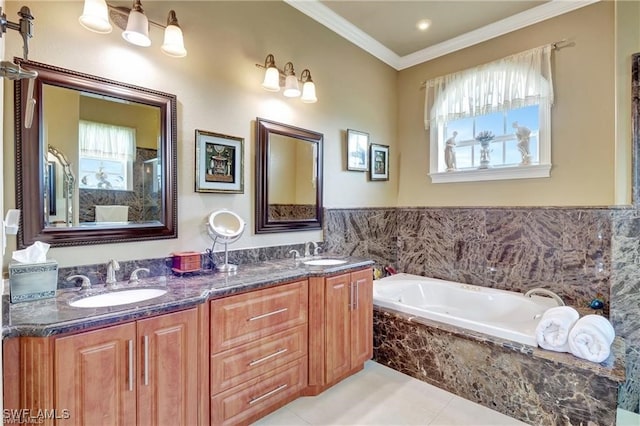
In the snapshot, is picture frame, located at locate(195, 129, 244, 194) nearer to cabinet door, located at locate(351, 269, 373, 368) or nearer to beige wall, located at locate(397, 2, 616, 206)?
cabinet door, located at locate(351, 269, 373, 368)

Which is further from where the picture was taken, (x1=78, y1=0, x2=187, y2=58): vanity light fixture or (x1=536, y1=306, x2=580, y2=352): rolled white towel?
(x1=536, y1=306, x2=580, y2=352): rolled white towel

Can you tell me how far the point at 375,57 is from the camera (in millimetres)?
3588

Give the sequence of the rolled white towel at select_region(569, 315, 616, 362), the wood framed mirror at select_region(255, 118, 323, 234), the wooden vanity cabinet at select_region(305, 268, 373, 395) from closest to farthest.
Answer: the rolled white towel at select_region(569, 315, 616, 362) < the wooden vanity cabinet at select_region(305, 268, 373, 395) < the wood framed mirror at select_region(255, 118, 323, 234)

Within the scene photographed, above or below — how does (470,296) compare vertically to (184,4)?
below

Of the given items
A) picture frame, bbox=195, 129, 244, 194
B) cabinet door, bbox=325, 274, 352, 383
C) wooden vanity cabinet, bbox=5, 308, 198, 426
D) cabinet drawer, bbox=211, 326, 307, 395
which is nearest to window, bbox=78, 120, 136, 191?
picture frame, bbox=195, 129, 244, 194

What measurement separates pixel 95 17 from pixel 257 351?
77.8 inches

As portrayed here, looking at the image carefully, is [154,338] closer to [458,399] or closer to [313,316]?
[313,316]

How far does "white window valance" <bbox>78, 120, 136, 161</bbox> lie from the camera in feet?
5.74

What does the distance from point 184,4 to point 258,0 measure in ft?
2.09

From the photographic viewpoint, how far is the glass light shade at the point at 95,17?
1.61 meters

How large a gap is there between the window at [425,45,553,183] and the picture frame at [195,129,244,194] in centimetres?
228

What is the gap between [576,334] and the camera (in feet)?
6.30

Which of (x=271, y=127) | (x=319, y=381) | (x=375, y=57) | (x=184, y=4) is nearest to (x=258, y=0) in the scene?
(x=184, y=4)

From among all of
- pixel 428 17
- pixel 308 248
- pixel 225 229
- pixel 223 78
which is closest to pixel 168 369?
pixel 225 229
